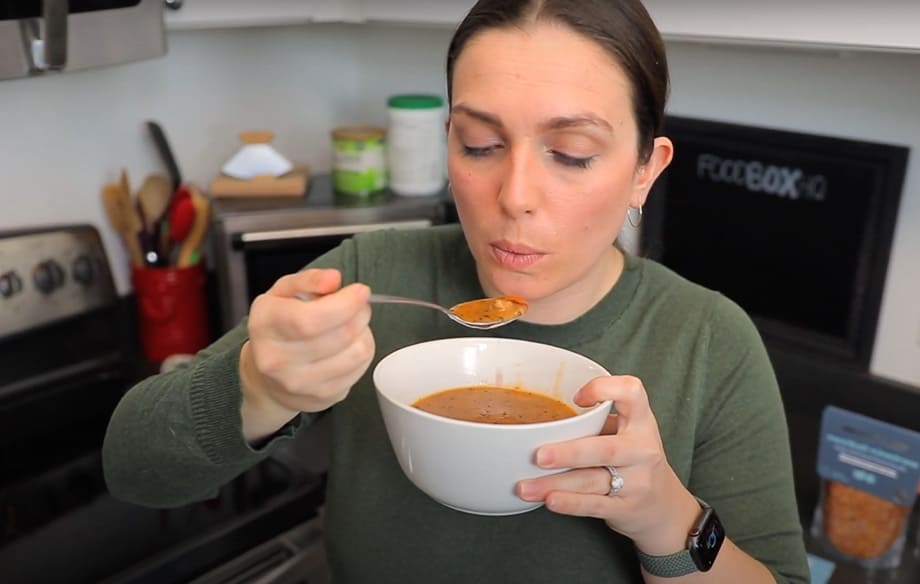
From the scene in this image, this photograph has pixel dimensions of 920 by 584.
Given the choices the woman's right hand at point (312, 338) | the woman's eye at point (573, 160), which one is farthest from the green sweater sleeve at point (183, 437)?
the woman's eye at point (573, 160)

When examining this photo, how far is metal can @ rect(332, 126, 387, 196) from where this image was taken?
1.75 m

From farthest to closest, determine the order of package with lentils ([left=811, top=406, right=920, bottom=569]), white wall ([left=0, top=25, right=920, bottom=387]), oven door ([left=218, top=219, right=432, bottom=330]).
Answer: oven door ([left=218, top=219, right=432, bottom=330]) → white wall ([left=0, top=25, right=920, bottom=387]) → package with lentils ([left=811, top=406, right=920, bottom=569])

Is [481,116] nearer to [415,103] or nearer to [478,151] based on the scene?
[478,151]

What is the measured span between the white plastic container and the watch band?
1069 millimetres

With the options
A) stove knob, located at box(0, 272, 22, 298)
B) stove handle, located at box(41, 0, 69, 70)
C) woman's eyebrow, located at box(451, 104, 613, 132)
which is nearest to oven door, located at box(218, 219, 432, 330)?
stove knob, located at box(0, 272, 22, 298)

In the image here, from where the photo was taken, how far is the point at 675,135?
5.27 ft

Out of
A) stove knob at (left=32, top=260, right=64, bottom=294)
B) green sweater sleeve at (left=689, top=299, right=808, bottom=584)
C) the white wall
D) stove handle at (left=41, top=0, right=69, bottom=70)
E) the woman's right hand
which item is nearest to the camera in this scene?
the woman's right hand

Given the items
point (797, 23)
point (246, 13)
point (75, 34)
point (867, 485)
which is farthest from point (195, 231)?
point (867, 485)

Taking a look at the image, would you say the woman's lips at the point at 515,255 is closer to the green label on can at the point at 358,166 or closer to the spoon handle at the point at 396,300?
the spoon handle at the point at 396,300

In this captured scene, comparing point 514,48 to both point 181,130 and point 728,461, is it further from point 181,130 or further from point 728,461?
→ point 181,130

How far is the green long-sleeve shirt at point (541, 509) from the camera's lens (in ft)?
2.96

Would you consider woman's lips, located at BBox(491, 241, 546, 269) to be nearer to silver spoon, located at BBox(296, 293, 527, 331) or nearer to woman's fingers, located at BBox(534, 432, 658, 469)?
silver spoon, located at BBox(296, 293, 527, 331)

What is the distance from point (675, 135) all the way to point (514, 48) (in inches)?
31.7

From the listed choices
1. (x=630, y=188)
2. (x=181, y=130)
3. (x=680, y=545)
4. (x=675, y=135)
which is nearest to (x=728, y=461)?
(x=680, y=545)
